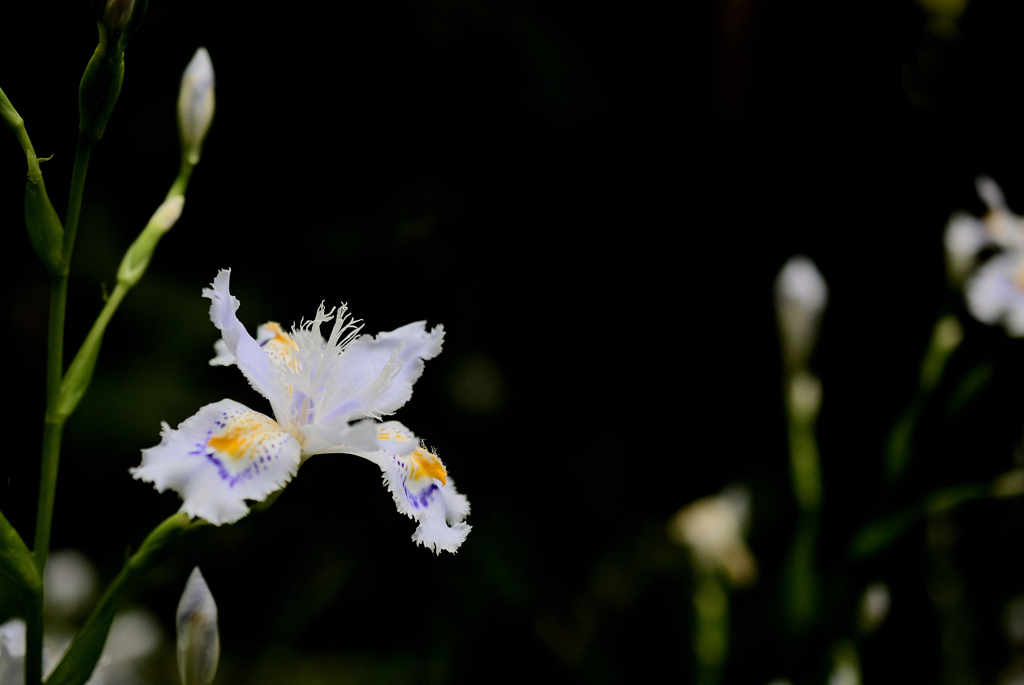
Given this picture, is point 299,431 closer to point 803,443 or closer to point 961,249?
point 803,443

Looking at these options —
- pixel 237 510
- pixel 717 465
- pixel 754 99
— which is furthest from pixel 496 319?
pixel 237 510

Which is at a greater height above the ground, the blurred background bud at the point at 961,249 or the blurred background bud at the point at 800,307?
the blurred background bud at the point at 961,249

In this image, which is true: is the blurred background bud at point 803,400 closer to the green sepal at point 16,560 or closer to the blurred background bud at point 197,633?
the blurred background bud at point 197,633

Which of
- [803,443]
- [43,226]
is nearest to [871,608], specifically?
[803,443]

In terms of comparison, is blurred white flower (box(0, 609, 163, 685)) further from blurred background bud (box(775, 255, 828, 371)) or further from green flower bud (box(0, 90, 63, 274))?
blurred background bud (box(775, 255, 828, 371))

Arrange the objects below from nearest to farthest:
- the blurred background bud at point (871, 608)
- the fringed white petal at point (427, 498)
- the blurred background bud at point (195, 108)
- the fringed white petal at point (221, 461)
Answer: the fringed white petal at point (221, 461) → the fringed white petal at point (427, 498) → the blurred background bud at point (195, 108) → the blurred background bud at point (871, 608)

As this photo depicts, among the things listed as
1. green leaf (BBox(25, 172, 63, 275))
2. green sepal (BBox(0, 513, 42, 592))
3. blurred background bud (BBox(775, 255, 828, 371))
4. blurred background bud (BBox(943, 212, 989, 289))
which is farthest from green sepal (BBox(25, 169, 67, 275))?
blurred background bud (BBox(943, 212, 989, 289))

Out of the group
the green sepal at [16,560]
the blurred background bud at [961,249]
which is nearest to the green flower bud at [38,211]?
the green sepal at [16,560]

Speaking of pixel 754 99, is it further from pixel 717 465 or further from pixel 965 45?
pixel 717 465
